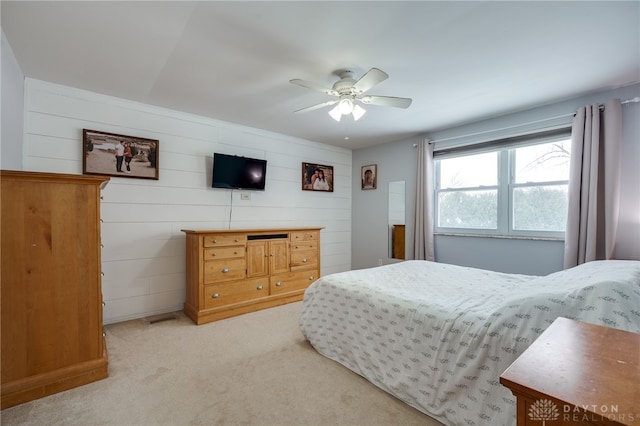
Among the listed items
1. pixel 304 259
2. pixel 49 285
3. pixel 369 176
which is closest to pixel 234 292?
pixel 304 259

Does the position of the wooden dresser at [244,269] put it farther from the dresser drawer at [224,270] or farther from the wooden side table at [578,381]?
the wooden side table at [578,381]

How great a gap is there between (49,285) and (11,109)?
4.81ft

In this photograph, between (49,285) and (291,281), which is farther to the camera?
(291,281)

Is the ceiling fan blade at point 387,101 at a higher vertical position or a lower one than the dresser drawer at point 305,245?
higher

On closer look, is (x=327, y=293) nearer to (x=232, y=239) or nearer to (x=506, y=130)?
(x=232, y=239)

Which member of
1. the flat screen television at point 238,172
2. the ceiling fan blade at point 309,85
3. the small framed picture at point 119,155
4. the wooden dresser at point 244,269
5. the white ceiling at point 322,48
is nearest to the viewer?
the white ceiling at point 322,48

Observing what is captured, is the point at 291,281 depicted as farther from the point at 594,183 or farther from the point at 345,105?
the point at 594,183

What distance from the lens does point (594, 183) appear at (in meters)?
2.82

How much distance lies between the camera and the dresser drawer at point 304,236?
12.9 ft

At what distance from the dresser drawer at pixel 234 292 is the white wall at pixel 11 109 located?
6.42 feet

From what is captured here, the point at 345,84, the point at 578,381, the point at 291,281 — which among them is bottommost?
the point at 291,281

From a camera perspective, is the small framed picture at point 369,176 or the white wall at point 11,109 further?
the small framed picture at point 369,176

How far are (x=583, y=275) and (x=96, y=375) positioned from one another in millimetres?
3261

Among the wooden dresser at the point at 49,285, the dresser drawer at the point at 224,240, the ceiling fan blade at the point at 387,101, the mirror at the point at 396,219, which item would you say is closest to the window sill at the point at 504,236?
the mirror at the point at 396,219
